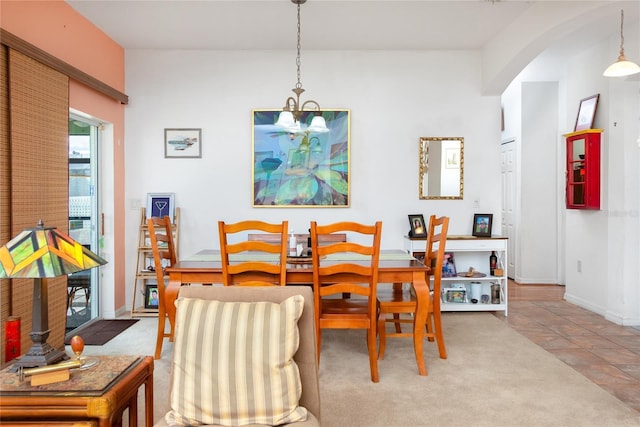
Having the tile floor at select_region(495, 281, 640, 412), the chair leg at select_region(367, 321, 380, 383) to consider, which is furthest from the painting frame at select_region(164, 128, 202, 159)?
the tile floor at select_region(495, 281, 640, 412)

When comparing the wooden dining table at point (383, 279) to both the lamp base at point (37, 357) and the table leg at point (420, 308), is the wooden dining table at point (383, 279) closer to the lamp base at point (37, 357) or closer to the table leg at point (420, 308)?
the table leg at point (420, 308)

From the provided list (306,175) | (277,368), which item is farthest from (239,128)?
(277,368)

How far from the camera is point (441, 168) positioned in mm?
5035

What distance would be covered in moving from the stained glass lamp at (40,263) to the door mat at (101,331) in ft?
7.60

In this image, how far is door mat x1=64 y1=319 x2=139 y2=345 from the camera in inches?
150

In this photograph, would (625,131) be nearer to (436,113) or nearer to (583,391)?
(436,113)

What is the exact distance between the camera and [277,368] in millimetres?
1557

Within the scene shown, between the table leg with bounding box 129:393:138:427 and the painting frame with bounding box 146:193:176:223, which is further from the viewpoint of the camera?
the painting frame with bounding box 146:193:176:223

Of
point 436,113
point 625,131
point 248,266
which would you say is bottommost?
point 248,266

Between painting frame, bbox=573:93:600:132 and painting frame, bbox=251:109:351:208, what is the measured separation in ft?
8.64

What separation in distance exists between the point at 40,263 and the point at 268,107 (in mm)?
3762

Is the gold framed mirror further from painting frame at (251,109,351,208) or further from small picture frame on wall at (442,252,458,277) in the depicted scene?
painting frame at (251,109,351,208)

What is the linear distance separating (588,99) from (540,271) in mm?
2551

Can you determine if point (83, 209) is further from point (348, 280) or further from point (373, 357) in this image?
point (373, 357)
